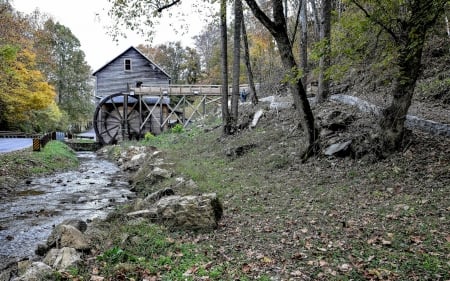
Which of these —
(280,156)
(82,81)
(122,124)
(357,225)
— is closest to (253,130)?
(280,156)

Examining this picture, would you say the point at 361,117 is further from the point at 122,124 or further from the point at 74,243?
the point at 122,124

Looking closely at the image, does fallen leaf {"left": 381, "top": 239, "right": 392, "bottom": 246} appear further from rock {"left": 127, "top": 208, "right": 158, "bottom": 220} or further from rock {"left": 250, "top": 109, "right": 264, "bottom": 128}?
rock {"left": 250, "top": 109, "right": 264, "bottom": 128}

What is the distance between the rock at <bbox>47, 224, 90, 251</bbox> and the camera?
5.46 m

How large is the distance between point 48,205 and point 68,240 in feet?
15.5

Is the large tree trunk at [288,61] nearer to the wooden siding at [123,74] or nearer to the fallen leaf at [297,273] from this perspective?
the fallen leaf at [297,273]

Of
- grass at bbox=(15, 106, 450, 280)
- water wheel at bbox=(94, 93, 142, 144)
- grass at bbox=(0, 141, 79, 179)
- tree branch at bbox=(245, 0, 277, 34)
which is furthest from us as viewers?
water wheel at bbox=(94, 93, 142, 144)

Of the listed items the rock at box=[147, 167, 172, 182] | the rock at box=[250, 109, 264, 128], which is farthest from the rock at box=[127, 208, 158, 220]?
the rock at box=[250, 109, 264, 128]

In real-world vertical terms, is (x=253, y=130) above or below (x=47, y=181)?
above

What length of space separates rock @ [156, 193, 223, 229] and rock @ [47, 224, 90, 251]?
138cm

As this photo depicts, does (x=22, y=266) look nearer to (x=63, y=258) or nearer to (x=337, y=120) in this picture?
(x=63, y=258)

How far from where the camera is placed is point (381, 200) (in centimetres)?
616

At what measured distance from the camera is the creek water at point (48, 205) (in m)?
6.62

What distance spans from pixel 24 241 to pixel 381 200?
672cm

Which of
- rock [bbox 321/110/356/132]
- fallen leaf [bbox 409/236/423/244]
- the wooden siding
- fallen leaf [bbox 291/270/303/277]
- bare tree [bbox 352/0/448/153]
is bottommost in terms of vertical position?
fallen leaf [bbox 291/270/303/277]
